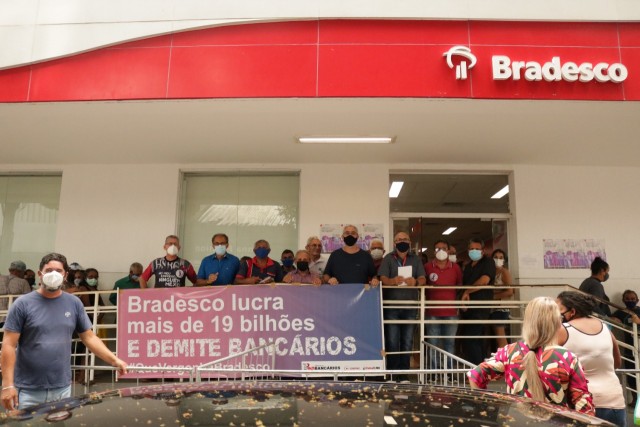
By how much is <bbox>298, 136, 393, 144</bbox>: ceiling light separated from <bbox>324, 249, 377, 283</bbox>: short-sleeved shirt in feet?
6.26

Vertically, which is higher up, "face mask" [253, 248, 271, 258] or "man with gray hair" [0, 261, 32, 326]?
"face mask" [253, 248, 271, 258]

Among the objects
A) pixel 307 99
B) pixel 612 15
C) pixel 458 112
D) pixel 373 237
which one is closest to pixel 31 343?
pixel 307 99

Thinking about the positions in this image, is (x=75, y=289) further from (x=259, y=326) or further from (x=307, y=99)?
(x=307, y=99)

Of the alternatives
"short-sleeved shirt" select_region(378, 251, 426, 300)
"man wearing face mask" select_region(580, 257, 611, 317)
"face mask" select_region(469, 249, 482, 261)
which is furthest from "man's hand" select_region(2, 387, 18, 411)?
"man wearing face mask" select_region(580, 257, 611, 317)

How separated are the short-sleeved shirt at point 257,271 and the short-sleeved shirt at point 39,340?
146 inches

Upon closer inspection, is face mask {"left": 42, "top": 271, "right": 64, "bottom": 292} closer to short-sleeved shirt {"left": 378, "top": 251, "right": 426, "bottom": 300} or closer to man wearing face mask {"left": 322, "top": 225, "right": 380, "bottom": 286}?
man wearing face mask {"left": 322, "top": 225, "right": 380, "bottom": 286}

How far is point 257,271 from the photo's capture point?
7.63 m

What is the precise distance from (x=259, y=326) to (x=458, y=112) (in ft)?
12.8

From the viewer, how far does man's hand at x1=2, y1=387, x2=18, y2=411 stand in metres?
3.59

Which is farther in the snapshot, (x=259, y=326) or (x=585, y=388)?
(x=259, y=326)

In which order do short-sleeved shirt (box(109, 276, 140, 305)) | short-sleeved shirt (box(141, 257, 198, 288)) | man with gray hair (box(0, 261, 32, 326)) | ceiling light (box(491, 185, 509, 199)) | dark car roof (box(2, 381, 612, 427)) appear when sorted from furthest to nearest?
ceiling light (box(491, 185, 509, 199))
short-sleeved shirt (box(109, 276, 140, 305))
man with gray hair (box(0, 261, 32, 326))
short-sleeved shirt (box(141, 257, 198, 288))
dark car roof (box(2, 381, 612, 427))

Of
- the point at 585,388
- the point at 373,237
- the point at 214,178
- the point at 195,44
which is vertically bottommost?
the point at 585,388

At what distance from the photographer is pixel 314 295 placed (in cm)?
686

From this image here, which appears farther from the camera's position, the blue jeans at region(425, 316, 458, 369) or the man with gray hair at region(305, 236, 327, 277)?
the man with gray hair at region(305, 236, 327, 277)
